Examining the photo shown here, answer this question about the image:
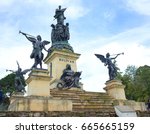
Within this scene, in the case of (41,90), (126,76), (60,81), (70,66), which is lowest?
(41,90)

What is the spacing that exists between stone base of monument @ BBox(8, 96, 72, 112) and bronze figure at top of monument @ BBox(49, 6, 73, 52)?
11.1m

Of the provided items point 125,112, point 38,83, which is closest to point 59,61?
point 38,83

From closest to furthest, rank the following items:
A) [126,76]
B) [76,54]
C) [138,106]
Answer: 1. [138,106]
2. [76,54]
3. [126,76]

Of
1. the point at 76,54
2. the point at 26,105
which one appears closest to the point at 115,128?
the point at 26,105

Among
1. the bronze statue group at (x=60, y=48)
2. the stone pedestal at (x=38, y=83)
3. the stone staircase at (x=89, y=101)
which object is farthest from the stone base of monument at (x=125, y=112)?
the bronze statue group at (x=60, y=48)

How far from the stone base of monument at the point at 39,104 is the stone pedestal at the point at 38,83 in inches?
41.9

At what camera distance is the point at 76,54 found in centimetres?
2542

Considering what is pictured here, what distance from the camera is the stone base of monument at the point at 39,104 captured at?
47.1ft

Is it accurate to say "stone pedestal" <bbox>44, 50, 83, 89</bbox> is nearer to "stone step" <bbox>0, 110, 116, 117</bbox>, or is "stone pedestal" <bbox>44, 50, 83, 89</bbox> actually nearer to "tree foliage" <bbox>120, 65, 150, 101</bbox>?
"stone step" <bbox>0, 110, 116, 117</bbox>

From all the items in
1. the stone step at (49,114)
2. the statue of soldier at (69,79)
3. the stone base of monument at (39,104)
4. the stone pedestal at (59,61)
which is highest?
the stone pedestal at (59,61)

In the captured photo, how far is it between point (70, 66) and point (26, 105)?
35.6 ft

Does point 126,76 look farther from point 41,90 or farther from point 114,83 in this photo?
point 41,90

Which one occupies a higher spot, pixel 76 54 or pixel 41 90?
pixel 76 54

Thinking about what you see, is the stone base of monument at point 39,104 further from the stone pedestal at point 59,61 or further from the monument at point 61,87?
the stone pedestal at point 59,61
